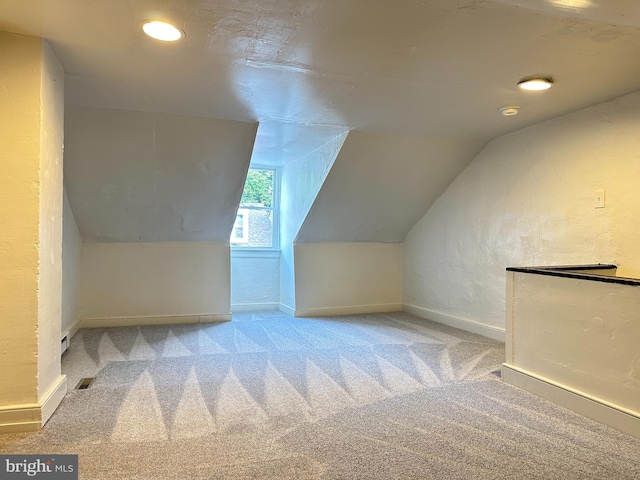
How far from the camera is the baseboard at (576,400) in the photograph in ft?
7.07

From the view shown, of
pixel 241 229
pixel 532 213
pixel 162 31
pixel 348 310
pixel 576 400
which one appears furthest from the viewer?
pixel 241 229

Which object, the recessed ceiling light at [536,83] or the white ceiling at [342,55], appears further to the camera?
the recessed ceiling light at [536,83]

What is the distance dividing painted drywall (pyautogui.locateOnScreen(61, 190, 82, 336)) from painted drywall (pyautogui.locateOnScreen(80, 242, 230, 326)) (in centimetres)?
14

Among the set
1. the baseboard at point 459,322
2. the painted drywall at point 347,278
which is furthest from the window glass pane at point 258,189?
the baseboard at point 459,322

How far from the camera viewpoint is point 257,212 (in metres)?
5.71

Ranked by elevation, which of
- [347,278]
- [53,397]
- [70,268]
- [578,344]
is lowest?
[53,397]

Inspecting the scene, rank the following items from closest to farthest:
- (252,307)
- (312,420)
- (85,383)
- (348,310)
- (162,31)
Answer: (162,31) < (312,420) < (85,383) < (348,310) < (252,307)

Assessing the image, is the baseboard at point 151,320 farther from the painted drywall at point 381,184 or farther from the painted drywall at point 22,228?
the painted drywall at point 22,228

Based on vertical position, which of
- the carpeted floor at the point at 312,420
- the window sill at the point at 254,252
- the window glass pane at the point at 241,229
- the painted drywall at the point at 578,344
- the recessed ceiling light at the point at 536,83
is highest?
the recessed ceiling light at the point at 536,83

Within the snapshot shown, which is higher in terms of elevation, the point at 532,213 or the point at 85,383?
the point at 532,213

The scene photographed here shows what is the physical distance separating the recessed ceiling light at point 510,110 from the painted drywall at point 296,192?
1.37m

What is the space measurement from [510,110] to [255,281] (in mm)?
3666

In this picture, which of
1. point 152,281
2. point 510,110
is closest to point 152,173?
point 152,281

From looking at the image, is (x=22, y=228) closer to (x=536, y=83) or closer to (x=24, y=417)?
(x=24, y=417)
